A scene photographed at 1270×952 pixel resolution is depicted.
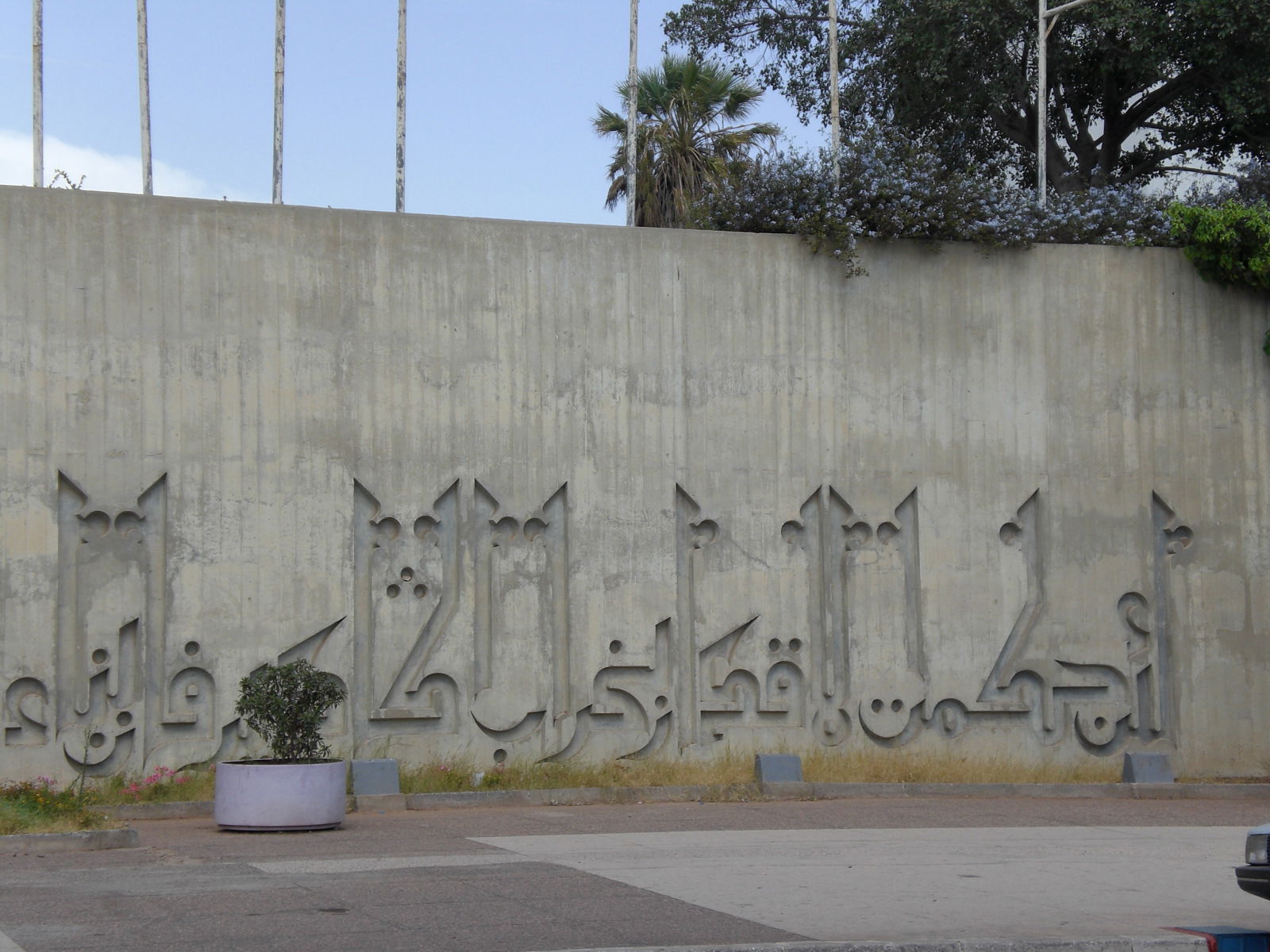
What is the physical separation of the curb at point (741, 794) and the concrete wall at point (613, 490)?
710 millimetres

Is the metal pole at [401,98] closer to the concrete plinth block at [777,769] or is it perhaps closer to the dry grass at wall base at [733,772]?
the dry grass at wall base at [733,772]

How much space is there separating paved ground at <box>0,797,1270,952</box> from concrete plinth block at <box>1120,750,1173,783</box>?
2446 mm

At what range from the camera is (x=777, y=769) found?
15891mm

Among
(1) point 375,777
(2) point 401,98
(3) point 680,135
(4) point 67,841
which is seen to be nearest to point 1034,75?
(3) point 680,135

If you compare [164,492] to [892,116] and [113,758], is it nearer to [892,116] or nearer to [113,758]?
[113,758]

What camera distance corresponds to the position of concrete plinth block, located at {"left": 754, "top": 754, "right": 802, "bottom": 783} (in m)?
15.8

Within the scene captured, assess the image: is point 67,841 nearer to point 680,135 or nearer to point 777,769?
point 777,769

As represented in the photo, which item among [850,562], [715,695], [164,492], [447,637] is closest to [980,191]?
[850,562]

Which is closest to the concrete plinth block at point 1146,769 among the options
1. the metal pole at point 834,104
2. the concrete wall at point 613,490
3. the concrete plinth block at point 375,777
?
the concrete wall at point 613,490

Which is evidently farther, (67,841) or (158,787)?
(158,787)

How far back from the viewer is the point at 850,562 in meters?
17.0

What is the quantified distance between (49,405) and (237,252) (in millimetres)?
2362

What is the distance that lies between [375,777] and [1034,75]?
18.3 m

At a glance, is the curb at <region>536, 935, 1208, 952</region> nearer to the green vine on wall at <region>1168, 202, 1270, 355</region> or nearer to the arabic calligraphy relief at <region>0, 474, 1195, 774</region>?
the arabic calligraphy relief at <region>0, 474, 1195, 774</region>
